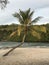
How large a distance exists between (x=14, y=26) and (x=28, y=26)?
8.98ft

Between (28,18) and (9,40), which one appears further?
(9,40)

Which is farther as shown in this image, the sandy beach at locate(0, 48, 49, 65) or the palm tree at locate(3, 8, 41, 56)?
the palm tree at locate(3, 8, 41, 56)

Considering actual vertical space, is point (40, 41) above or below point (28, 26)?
below

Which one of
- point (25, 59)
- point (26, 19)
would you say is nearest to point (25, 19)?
point (26, 19)

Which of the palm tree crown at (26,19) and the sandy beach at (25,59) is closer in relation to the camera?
the sandy beach at (25,59)

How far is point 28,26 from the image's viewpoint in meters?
40.2

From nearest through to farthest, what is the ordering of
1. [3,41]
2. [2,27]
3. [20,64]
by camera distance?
[20,64], [2,27], [3,41]

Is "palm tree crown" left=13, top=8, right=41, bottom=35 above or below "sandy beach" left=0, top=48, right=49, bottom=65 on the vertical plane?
above

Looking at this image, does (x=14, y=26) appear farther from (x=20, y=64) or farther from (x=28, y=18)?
(x=20, y=64)

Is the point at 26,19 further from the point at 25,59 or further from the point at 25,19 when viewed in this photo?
the point at 25,59

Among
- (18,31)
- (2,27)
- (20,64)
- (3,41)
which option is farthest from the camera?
(3,41)

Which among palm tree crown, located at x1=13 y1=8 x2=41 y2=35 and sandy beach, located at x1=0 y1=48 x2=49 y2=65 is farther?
palm tree crown, located at x1=13 y1=8 x2=41 y2=35

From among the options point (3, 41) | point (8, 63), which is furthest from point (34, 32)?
point (3, 41)

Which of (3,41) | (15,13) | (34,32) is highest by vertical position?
(15,13)
